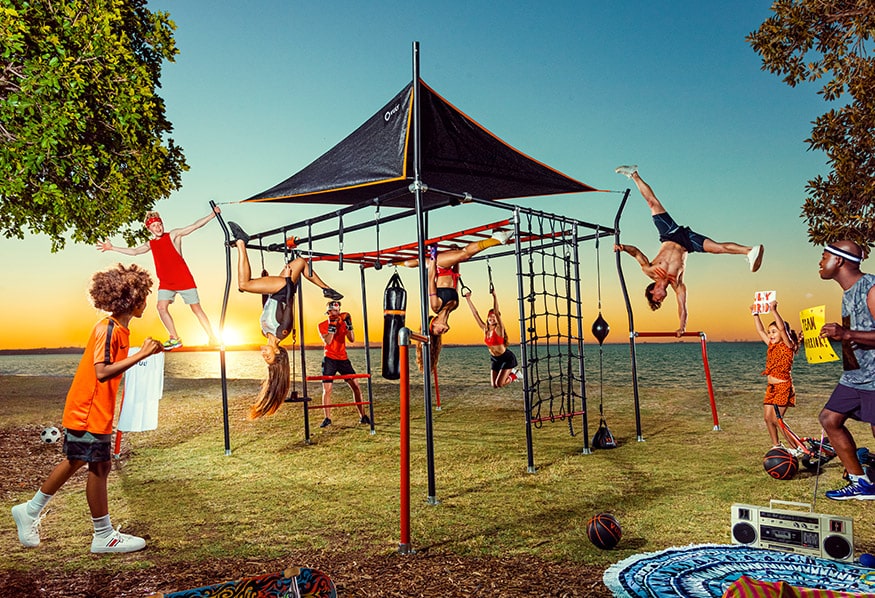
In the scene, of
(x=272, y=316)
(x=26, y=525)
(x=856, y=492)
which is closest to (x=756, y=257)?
(x=856, y=492)

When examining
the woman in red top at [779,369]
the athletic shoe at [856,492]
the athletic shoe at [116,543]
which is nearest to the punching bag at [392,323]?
the athletic shoe at [116,543]

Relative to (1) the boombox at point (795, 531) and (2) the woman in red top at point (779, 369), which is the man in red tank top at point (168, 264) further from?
(2) the woman in red top at point (779, 369)

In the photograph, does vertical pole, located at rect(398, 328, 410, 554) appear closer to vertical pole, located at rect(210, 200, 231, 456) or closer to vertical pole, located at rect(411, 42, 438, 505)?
vertical pole, located at rect(411, 42, 438, 505)

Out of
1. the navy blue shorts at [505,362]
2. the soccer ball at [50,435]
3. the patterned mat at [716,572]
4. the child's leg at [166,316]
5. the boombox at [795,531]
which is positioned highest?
the child's leg at [166,316]

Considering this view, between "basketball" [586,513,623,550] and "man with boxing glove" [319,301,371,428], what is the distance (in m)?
5.81

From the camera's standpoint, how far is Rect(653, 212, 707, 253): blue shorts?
7.52 meters

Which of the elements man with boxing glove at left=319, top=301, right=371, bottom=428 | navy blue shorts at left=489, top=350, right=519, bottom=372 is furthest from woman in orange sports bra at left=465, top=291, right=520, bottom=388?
man with boxing glove at left=319, top=301, right=371, bottom=428

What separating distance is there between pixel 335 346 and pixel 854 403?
22.7ft

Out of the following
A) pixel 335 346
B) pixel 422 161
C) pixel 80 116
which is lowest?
pixel 335 346

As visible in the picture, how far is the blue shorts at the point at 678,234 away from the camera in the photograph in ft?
24.7

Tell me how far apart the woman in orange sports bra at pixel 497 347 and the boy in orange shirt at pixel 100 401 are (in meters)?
6.02

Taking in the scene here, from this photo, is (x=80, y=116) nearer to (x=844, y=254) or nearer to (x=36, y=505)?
(x=36, y=505)

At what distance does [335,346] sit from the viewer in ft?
30.5

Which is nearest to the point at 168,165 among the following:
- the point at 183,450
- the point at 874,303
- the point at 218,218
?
the point at 218,218
